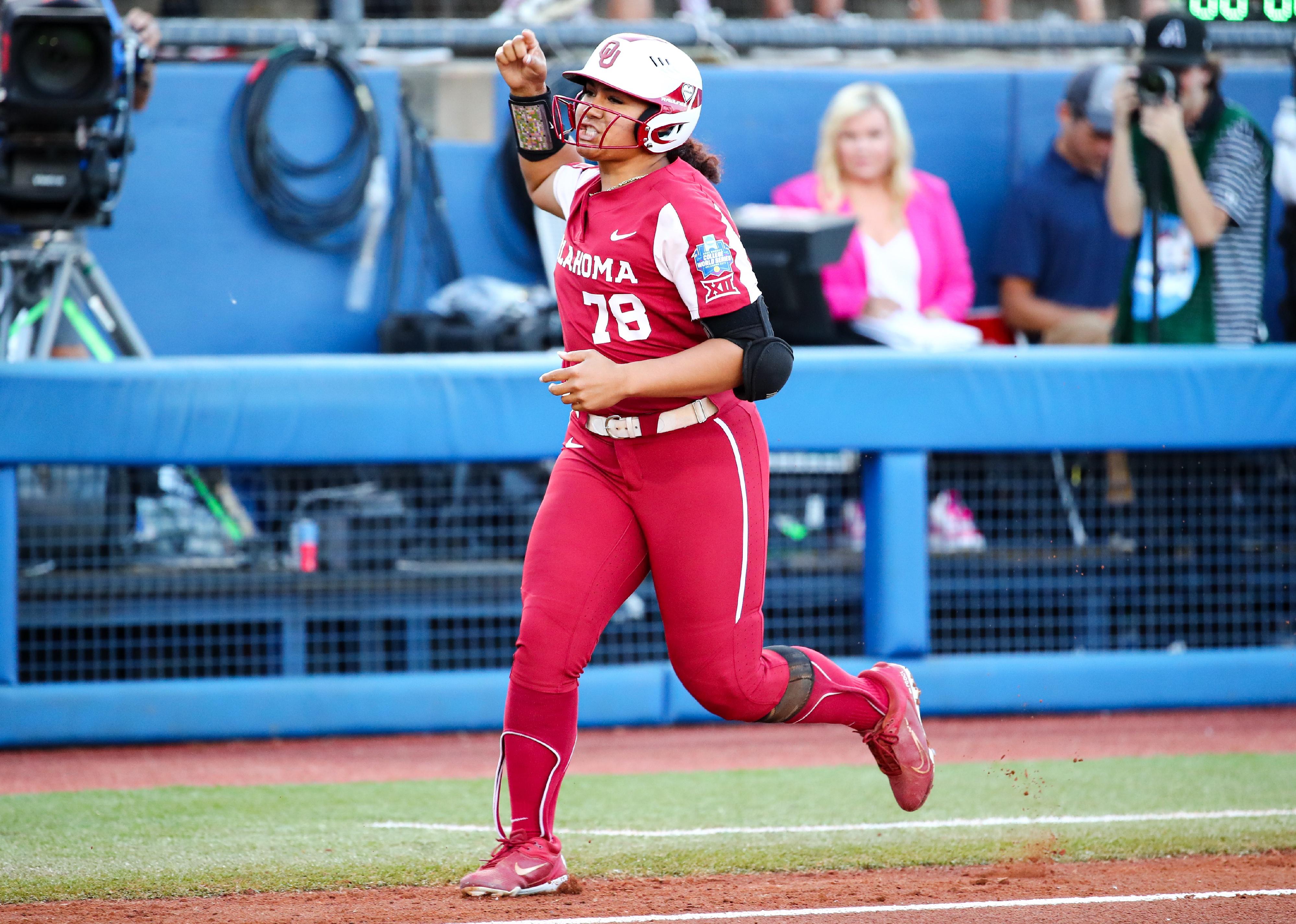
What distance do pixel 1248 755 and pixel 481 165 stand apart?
4552 millimetres

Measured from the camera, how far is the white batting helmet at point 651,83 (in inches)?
142

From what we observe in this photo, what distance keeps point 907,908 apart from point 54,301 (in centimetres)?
436

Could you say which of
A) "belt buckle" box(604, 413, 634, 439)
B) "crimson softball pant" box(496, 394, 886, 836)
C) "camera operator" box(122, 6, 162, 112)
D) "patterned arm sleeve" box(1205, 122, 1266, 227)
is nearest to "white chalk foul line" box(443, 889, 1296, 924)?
"crimson softball pant" box(496, 394, 886, 836)

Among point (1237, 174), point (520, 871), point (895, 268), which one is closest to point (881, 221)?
point (895, 268)

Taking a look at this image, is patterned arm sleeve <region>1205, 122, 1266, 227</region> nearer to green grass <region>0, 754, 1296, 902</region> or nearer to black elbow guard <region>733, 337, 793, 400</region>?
green grass <region>0, 754, 1296, 902</region>

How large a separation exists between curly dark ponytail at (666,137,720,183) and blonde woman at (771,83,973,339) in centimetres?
334

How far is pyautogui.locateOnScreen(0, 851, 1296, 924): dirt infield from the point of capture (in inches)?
141

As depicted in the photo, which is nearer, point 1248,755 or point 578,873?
point 578,873

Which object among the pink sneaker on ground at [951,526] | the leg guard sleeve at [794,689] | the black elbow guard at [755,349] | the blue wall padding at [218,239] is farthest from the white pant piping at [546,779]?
the blue wall padding at [218,239]

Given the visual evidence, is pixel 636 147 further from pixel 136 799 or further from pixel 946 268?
pixel 946 268

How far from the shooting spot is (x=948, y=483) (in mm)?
6797

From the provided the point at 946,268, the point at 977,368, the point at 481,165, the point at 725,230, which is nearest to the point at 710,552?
the point at 725,230

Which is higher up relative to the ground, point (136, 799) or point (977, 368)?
point (977, 368)

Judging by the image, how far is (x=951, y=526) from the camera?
268 inches
